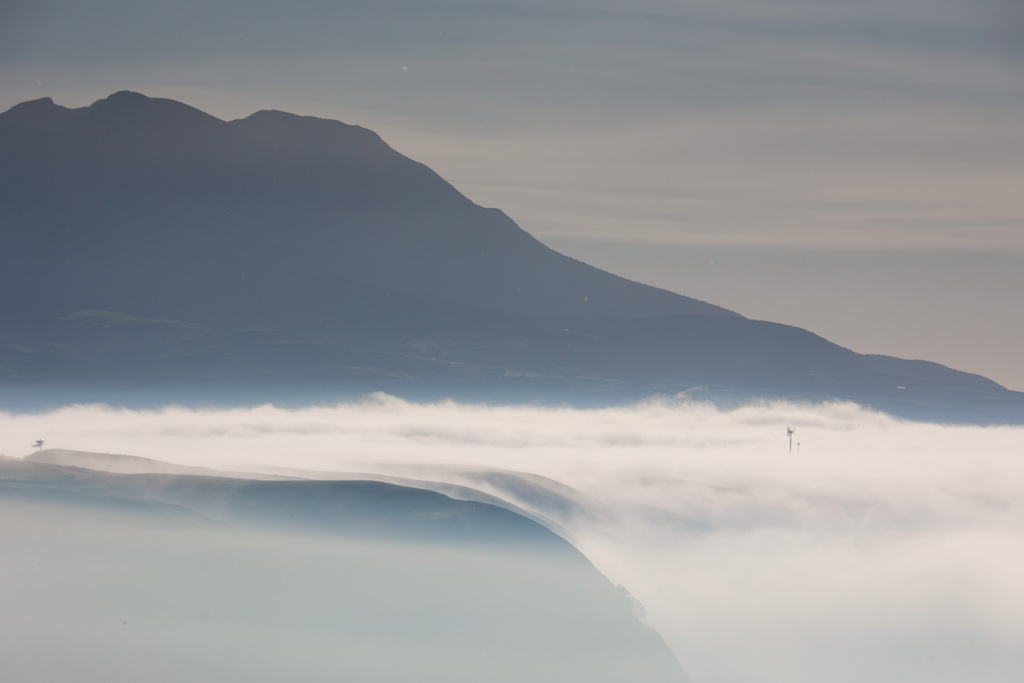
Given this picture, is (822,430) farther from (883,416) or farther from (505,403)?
(505,403)

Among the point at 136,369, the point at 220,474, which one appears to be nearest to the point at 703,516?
the point at 220,474

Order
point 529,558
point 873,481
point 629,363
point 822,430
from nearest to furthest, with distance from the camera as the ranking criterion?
point 529,558 < point 873,481 < point 822,430 < point 629,363

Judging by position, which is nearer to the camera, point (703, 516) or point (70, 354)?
point (703, 516)

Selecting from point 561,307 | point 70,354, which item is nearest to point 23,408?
point 70,354

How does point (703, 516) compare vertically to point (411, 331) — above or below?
below

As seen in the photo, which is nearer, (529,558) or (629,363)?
(529,558)

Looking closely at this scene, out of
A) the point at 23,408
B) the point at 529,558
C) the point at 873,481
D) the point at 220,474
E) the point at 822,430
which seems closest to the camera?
the point at 529,558

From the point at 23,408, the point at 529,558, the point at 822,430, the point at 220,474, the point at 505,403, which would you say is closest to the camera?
the point at 529,558

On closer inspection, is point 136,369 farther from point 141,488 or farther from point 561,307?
point 141,488

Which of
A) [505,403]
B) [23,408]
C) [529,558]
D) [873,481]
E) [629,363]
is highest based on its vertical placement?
[629,363]
